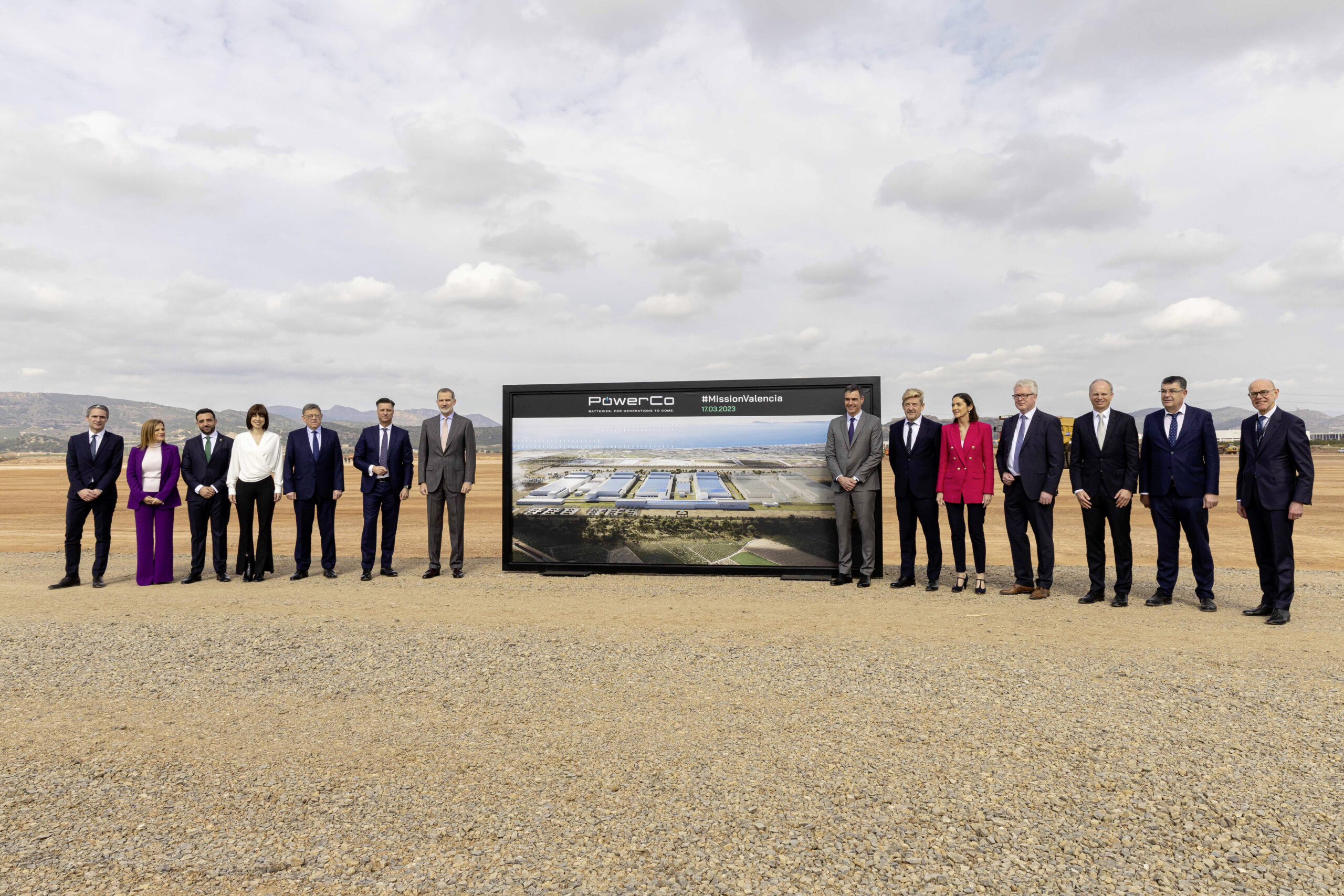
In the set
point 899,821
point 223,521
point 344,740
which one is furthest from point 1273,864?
point 223,521

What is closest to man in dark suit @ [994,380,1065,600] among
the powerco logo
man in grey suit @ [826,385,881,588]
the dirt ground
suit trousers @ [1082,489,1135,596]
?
suit trousers @ [1082,489,1135,596]

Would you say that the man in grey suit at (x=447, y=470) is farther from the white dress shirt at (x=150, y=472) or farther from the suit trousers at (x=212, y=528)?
the white dress shirt at (x=150, y=472)

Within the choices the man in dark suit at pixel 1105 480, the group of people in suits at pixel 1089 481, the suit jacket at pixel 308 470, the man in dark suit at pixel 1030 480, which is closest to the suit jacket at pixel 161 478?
the suit jacket at pixel 308 470

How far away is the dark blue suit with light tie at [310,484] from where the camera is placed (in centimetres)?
934

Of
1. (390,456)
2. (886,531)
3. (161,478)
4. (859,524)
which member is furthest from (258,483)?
(886,531)

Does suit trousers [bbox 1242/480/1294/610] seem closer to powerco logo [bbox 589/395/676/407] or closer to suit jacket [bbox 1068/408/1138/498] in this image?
suit jacket [bbox 1068/408/1138/498]

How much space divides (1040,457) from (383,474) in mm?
7950

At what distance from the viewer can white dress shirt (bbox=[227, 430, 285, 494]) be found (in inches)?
364

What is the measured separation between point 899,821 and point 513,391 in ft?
25.9

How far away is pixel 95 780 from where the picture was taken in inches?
141

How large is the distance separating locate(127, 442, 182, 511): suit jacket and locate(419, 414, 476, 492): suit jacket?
9.67 ft

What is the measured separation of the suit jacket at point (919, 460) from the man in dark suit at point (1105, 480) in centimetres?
140

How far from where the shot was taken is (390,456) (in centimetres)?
938

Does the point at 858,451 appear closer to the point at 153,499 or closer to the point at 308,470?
the point at 308,470
